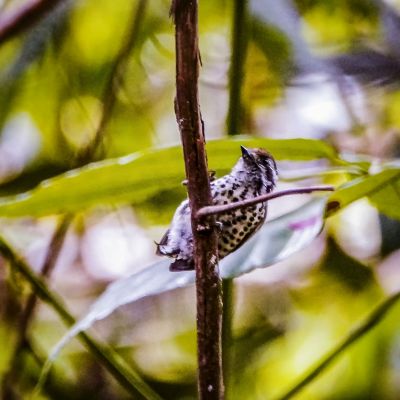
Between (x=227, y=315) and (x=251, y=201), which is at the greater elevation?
(x=251, y=201)

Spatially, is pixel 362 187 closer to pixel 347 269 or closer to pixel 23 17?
pixel 23 17

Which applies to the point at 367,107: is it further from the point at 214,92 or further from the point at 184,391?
the point at 184,391

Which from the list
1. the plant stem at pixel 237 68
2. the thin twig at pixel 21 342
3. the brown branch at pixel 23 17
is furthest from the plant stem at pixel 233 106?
the thin twig at pixel 21 342

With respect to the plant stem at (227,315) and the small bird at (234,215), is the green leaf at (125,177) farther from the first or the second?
the plant stem at (227,315)

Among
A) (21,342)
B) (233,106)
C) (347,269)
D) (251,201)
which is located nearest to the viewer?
(251,201)

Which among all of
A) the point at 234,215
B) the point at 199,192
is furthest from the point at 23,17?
the point at 199,192

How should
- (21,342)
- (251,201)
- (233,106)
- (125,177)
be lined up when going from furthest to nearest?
(21,342), (233,106), (125,177), (251,201)

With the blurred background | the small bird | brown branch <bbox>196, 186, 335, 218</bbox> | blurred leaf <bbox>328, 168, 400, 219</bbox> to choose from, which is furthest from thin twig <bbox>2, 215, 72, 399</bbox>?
brown branch <bbox>196, 186, 335, 218</bbox>
